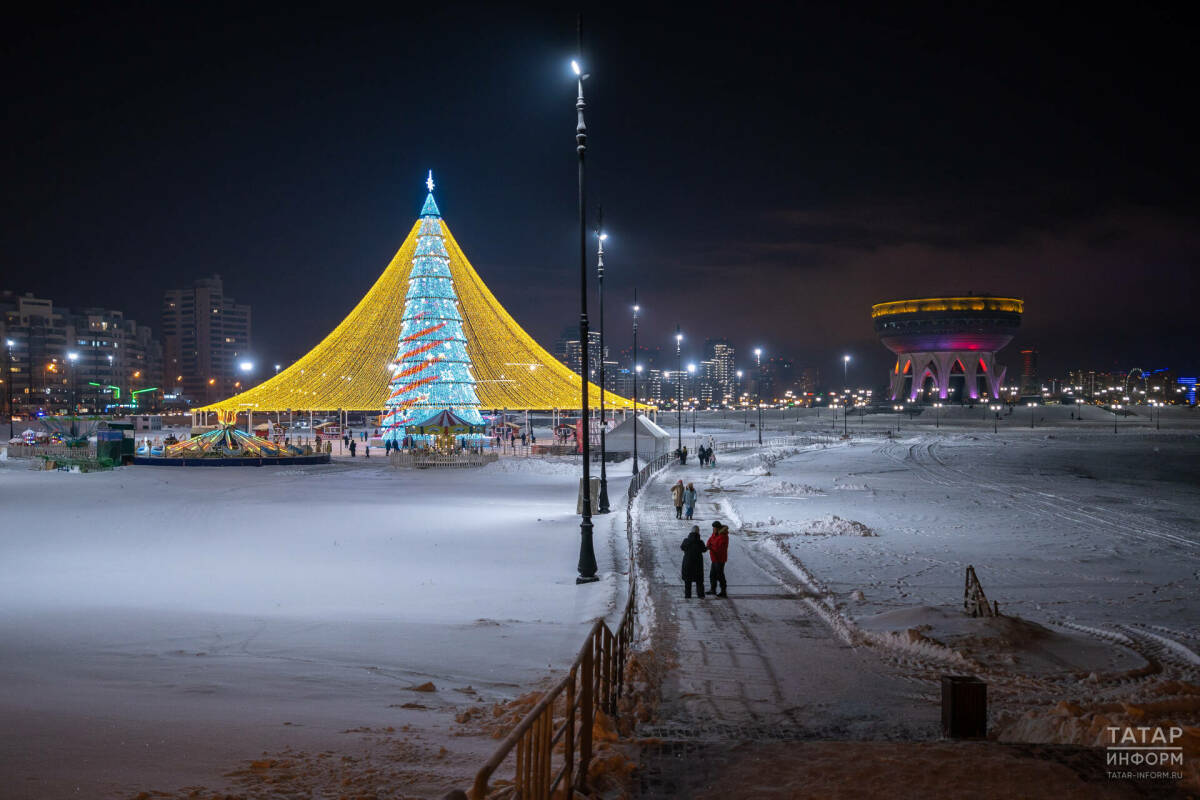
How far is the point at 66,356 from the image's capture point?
13525cm

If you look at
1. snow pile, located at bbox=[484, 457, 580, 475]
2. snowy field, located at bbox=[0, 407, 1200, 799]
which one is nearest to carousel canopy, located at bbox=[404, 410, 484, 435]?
snow pile, located at bbox=[484, 457, 580, 475]

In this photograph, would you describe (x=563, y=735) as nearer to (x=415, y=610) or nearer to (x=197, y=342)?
(x=415, y=610)

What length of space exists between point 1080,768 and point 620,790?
3.15 meters

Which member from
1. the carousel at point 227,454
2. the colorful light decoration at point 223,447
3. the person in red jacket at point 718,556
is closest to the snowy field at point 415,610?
the person in red jacket at point 718,556

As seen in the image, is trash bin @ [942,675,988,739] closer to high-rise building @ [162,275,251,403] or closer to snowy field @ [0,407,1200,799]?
snowy field @ [0,407,1200,799]

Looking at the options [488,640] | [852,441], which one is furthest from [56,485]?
[852,441]

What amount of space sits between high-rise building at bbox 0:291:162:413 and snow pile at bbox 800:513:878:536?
416ft

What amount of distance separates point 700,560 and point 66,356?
15063 centimetres

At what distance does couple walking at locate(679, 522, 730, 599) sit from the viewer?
13.0 metres

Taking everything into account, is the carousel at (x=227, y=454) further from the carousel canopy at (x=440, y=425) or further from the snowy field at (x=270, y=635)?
the snowy field at (x=270, y=635)

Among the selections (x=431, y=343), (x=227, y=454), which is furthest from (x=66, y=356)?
(x=431, y=343)

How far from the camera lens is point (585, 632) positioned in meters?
10.9

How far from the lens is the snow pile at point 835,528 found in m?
20.0

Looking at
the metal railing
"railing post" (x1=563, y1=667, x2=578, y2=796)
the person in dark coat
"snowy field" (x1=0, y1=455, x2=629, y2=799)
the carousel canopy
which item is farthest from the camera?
the carousel canopy
